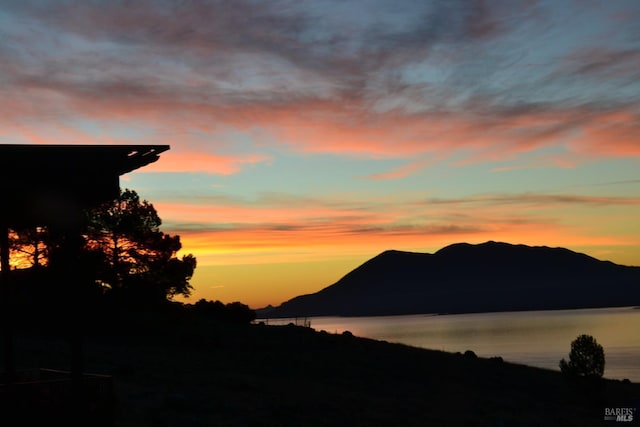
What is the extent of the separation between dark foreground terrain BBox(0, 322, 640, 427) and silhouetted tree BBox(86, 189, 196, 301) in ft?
12.1

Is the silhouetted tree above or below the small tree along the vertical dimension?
above

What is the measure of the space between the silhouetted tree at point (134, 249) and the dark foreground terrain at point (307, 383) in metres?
3.69

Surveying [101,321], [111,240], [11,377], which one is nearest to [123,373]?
[11,377]

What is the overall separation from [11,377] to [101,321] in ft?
96.3

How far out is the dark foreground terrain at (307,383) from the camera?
901 inches

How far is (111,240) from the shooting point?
153ft

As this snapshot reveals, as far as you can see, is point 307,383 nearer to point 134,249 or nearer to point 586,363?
point 586,363

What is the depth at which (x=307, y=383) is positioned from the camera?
30.2 metres
